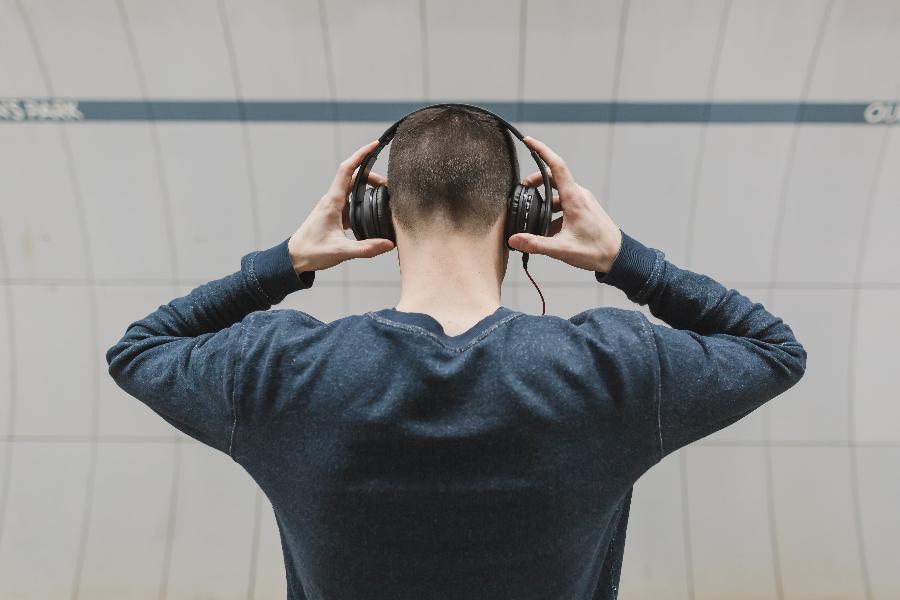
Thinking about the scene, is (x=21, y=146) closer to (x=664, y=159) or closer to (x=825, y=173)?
(x=664, y=159)

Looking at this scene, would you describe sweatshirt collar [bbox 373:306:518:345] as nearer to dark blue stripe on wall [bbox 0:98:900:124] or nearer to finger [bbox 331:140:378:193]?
finger [bbox 331:140:378:193]

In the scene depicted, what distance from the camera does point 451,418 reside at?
745 mm

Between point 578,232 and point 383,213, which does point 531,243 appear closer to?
point 578,232

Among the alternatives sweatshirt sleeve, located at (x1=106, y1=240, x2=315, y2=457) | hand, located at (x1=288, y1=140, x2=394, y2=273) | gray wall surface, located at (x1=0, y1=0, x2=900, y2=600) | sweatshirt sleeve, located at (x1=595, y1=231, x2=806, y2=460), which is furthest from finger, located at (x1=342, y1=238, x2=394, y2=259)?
gray wall surface, located at (x1=0, y1=0, x2=900, y2=600)

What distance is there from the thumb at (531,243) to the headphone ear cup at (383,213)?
0.75ft

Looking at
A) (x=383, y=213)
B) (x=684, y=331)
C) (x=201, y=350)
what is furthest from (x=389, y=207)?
(x=684, y=331)

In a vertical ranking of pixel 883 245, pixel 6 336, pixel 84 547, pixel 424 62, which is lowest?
pixel 84 547

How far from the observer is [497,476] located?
76 cm

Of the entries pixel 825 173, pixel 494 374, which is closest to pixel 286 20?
pixel 494 374

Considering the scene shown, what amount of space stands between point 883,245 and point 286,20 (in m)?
2.55

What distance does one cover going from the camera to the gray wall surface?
2250mm

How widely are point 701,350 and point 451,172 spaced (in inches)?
17.6

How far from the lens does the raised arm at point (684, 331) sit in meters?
0.79

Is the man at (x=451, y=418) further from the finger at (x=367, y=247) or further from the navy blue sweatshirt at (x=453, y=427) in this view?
the finger at (x=367, y=247)
